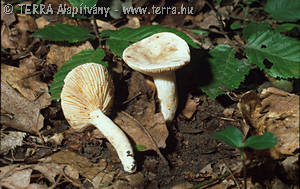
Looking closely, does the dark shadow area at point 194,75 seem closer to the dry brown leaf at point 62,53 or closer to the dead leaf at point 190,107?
the dead leaf at point 190,107

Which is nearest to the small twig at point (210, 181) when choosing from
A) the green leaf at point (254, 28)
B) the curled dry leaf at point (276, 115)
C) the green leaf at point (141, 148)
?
the curled dry leaf at point (276, 115)

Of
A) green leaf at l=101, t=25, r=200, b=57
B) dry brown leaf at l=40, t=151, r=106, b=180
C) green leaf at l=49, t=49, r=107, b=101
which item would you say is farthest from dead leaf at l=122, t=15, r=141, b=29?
dry brown leaf at l=40, t=151, r=106, b=180

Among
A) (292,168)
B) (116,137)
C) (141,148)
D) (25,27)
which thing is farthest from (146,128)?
(25,27)

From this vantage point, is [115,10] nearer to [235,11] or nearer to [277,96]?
[235,11]

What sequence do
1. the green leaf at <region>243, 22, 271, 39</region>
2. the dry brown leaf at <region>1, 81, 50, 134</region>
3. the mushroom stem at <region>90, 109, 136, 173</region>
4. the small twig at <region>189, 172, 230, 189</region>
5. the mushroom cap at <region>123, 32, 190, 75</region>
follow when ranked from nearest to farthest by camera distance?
1. the mushroom cap at <region>123, 32, 190, 75</region>
2. the small twig at <region>189, 172, 230, 189</region>
3. the mushroom stem at <region>90, 109, 136, 173</region>
4. the dry brown leaf at <region>1, 81, 50, 134</region>
5. the green leaf at <region>243, 22, 271, 39</region>

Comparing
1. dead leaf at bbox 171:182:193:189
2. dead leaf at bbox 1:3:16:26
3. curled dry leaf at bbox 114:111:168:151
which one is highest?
dead leaf at bbox 1:3:16:26

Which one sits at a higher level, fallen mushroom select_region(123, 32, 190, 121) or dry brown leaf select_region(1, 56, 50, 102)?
fallen mushroom select_region(123, 32, 190, 121)

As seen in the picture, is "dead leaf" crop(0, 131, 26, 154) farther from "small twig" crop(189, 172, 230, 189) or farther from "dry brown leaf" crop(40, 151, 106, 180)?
"small twig" crop(189, 172, 230, 189)
